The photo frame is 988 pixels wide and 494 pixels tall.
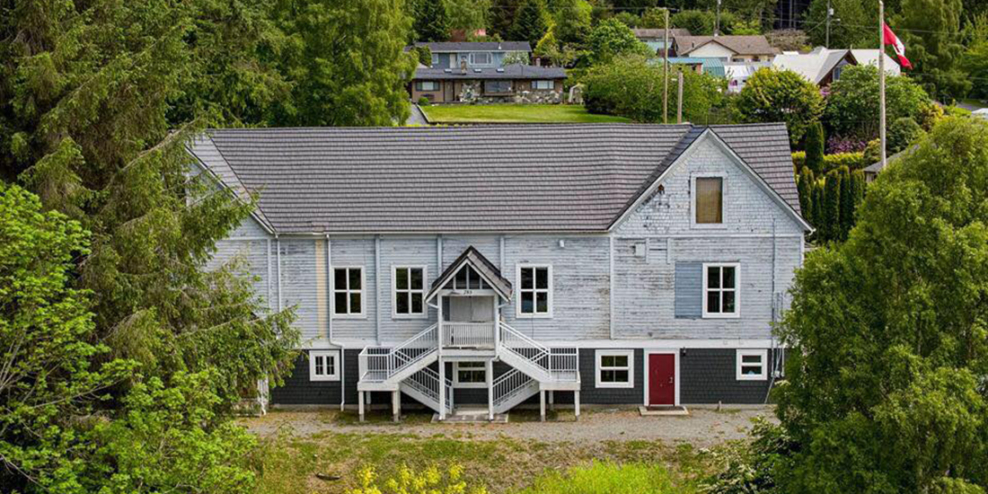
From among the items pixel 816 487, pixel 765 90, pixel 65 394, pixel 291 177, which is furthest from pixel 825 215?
pixel 65 394

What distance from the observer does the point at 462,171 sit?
3247 cm

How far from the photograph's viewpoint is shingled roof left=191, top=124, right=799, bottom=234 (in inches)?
1234

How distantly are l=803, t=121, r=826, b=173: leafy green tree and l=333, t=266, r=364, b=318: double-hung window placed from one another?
3431 cm

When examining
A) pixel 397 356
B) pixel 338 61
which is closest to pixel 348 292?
pixel 397 356

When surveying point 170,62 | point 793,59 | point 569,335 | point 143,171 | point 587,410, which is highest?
point 793,59

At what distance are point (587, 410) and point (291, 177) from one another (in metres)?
10.6

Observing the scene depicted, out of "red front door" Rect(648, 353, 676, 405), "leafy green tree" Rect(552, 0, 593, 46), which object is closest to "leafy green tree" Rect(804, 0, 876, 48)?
"leafy green tree" Rect(552, 0, 593, 46)

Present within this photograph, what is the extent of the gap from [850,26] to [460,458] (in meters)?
89.2

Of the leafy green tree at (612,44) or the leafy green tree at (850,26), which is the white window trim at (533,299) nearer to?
the leafy green tree at (612,44)

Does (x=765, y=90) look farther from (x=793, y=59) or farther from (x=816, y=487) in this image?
(x=816, y=487)

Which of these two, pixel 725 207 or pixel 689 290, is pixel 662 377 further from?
pixel 725 207

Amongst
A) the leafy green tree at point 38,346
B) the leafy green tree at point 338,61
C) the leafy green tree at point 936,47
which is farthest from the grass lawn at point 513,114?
the leafy green tree at point 38,346

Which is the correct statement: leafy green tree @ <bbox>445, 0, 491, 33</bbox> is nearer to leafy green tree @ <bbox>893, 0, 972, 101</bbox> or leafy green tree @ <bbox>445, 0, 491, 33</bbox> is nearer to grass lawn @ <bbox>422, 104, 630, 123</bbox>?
grass lawn @ <bbox>422, 104, 630, 123</bbox>

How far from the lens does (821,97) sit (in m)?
68.8
